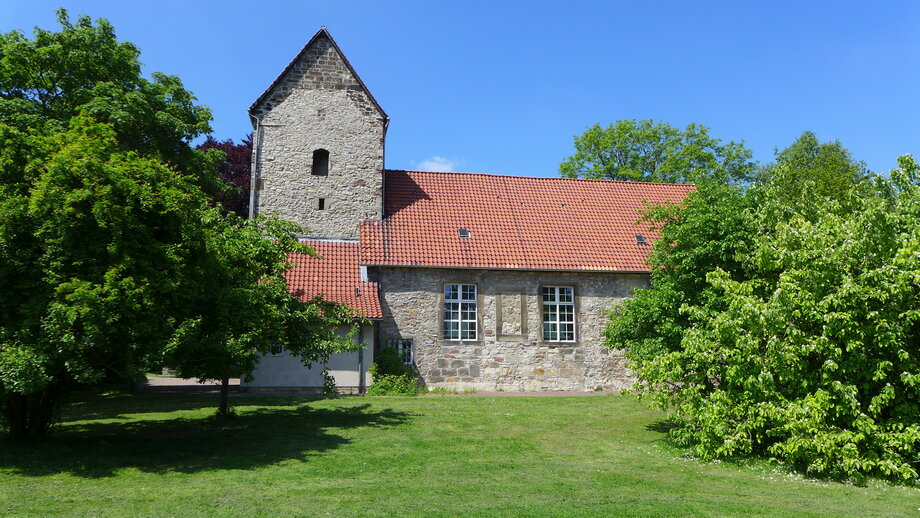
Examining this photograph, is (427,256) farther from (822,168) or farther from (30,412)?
(822,168)

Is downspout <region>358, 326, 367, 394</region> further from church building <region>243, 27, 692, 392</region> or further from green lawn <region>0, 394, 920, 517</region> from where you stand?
green lawn <region>0, 394, 920, 517</region>

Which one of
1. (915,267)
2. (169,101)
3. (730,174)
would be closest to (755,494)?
(915,267)

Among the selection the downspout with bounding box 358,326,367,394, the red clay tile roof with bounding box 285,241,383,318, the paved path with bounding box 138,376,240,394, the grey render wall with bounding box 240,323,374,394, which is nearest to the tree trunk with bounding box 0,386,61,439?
the grey render wall with bounding box 240,323,374,394

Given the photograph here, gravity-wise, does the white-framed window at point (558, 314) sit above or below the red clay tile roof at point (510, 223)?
below

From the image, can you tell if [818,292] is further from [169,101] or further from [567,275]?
[169,101]

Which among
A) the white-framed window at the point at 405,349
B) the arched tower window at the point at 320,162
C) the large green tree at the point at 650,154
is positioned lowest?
the white-framed window at the point at 405,349

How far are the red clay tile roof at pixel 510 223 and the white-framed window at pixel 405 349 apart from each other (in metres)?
2.27

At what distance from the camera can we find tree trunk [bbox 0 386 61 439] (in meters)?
10.2

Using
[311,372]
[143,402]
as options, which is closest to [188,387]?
[143,402]

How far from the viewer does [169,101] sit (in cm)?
1780

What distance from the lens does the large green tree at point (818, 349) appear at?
8.73m

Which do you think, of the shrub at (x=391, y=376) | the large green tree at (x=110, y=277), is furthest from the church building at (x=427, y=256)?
the large green tree at (x=110, y=277)

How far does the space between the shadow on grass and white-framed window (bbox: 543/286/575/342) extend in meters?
6.70

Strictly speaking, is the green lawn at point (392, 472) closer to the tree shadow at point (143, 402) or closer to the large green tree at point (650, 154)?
the tree shadow at point (143, 402)
